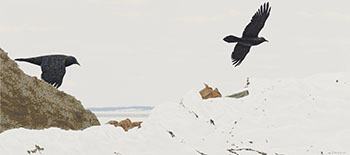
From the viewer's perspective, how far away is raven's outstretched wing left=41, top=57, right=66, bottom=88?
910 cm

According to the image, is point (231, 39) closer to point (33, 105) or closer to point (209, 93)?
point (209, 93)

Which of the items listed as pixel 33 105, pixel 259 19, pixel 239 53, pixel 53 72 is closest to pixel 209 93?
pixel 239 53

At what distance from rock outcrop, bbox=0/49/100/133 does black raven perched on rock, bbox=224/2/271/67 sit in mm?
4655

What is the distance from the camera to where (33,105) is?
27.8 ft

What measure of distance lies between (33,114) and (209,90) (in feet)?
21.8

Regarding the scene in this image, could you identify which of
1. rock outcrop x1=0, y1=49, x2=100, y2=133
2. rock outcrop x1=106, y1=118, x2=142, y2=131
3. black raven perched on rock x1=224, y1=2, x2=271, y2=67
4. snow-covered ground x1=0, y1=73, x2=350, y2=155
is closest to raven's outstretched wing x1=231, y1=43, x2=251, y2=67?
black raven perched on rock x1=224, y1=2, x2=271, y2=67

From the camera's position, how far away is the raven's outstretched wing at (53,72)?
910cm

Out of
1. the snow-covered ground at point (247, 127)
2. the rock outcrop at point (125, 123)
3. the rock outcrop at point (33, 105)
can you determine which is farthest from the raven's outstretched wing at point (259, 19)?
the rock outcrop at point (33, 105)

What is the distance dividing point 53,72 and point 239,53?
5.20m

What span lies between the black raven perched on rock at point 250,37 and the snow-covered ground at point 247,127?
1.11 metres

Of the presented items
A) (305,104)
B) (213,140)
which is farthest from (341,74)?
(213,140)

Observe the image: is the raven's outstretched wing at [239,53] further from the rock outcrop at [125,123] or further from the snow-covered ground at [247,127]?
the rock outcrop at [125,123]

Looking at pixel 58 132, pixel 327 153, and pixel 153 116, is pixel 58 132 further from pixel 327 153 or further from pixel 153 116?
pixel 327 153

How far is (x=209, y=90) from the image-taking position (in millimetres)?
14109
